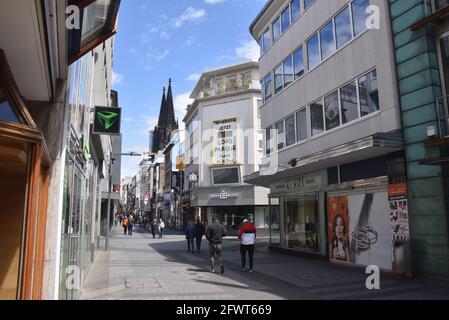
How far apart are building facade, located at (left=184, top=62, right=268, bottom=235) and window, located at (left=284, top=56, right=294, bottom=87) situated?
19864 mm

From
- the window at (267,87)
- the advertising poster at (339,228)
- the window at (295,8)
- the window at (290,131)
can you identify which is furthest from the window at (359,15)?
the window at (267,87)

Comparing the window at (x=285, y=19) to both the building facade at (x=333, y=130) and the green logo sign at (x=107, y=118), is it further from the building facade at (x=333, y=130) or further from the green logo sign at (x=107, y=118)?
the green logo sign at (x=107, y=118)

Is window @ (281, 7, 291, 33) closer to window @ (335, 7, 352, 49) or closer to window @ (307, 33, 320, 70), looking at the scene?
window @ (307, 33, 320, 70)

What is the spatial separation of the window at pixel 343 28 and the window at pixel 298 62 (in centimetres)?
295

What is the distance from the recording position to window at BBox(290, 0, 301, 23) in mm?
19606

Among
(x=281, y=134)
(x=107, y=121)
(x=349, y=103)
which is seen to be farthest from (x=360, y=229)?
(x=107, y=121)

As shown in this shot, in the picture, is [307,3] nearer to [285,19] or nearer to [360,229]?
[285,19]

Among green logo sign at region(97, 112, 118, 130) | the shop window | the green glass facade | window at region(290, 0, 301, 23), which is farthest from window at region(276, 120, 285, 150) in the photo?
green logo sign at region(97, 112, 118, 130)

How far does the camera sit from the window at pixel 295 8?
19606 millimetres

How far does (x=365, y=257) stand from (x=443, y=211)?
3628 millimetres

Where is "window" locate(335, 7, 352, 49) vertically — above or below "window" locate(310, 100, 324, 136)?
above

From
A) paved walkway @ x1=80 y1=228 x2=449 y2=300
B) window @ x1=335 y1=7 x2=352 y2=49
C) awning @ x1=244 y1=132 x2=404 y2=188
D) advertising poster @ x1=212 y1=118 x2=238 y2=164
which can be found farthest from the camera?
advertising poster @ x1=212 y1=118 x2=238 y2=164

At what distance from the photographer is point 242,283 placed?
11633 mm

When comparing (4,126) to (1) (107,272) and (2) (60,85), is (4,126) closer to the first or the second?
(2) (60,85)
